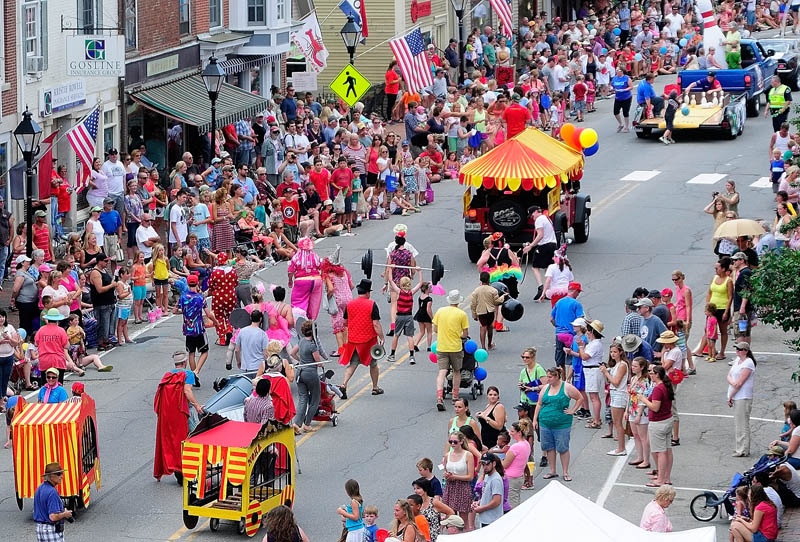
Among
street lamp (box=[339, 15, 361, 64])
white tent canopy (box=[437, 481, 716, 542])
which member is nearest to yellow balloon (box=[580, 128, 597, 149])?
street lamp (box=[339, 15, 361, 64])

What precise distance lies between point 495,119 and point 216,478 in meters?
22.4

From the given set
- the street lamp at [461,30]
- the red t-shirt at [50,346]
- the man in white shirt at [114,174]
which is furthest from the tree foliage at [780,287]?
the street lamp at [461,30]

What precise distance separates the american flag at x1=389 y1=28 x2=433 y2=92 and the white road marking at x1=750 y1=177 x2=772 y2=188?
8303mm

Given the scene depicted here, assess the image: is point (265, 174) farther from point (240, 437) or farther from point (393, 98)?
point (240, 437)

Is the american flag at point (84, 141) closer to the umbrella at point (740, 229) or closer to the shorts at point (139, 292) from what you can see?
the shorts at point (139, 292)

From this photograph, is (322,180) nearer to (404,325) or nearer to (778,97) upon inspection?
(404,325)

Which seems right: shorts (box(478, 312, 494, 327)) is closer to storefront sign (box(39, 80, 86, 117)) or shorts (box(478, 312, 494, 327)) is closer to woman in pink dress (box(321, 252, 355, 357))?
woman in pink dress (box(321, 252, 355, 357))

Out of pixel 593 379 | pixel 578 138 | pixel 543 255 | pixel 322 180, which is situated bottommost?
pixel 593 379

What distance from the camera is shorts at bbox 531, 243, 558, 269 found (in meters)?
→ 27.5

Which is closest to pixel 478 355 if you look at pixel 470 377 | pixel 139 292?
pixel 470 377

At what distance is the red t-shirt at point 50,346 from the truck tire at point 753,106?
26.5m

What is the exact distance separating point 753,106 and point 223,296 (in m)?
23.7

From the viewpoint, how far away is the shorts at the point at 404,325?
23.8 m

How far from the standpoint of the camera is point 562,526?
44.9ft
